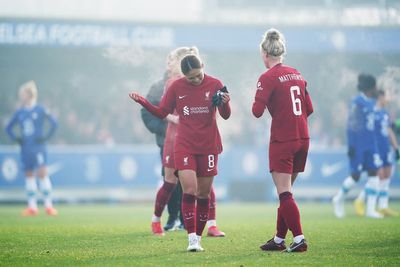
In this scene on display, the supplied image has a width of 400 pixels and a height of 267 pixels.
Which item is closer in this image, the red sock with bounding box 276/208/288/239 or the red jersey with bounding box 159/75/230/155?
the red sock with bounding box 276/208/288/239

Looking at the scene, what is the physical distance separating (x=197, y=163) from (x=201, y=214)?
64cm

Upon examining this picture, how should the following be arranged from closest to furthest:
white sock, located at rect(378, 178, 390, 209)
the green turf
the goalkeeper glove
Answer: the green turf
the goalkeeper glove
white sock, located at rect(378, 178, 390, 209)

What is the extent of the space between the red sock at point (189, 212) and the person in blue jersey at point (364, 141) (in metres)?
7.94

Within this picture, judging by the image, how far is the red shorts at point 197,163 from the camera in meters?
10.0

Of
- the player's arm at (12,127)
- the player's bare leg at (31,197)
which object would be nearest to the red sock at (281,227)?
the player's bare leg at (31,197)

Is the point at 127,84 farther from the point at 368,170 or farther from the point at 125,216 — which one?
the point at 368,170

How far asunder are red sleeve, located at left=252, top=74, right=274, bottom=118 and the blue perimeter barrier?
49.0 ft

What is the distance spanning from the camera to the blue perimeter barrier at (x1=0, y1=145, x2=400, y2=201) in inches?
949

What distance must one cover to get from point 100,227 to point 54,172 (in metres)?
10.4

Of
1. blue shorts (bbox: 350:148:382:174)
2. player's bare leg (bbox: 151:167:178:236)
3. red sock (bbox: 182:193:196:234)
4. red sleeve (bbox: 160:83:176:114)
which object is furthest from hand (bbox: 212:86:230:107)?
blue shorts (bbox: 350:148:382:174)

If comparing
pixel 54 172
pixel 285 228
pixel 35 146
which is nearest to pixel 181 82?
pixel 285 228

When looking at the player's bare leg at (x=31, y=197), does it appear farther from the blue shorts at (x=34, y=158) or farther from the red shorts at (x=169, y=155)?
the red shorts at (x=169, y=155)

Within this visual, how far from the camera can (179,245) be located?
10.7m

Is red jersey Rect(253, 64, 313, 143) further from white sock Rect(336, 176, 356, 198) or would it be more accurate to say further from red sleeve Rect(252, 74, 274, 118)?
white sock Rect(336, 176, 356, 198)
